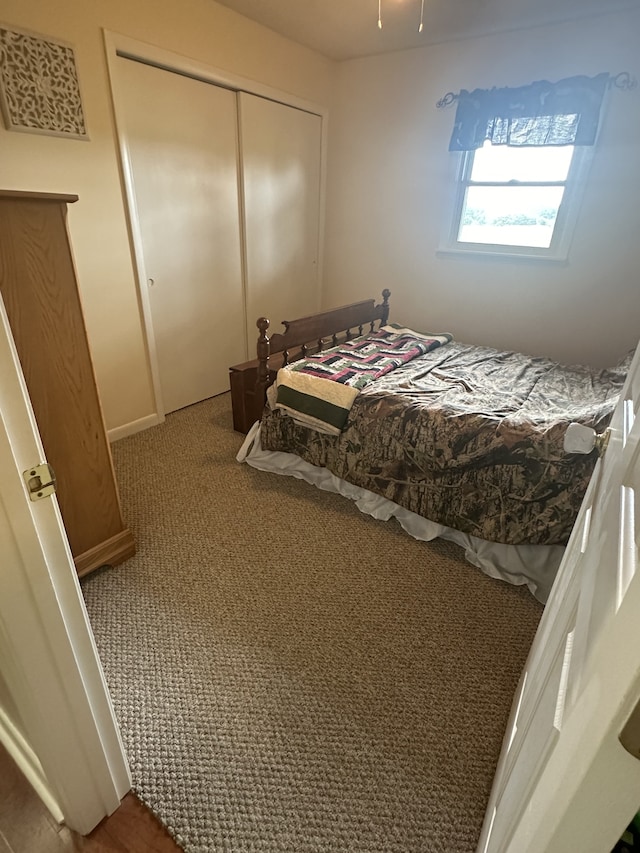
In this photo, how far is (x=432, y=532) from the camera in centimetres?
205

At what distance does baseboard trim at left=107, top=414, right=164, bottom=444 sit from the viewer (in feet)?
9.25

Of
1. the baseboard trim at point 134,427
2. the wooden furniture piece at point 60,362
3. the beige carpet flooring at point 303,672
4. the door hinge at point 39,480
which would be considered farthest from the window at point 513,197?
the door hinge at point 39,480

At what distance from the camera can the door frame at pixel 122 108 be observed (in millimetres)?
2289

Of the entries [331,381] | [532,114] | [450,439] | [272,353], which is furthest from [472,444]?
[532,114]

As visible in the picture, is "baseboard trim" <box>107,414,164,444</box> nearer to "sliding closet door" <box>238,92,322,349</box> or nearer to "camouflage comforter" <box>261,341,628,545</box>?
"camouflage comforter" <box>261,341,628,545</box>

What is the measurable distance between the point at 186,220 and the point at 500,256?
2320 millimetres

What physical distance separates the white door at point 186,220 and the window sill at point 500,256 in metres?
1.70

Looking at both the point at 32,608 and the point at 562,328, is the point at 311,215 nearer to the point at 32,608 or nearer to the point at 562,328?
the point at 562,328

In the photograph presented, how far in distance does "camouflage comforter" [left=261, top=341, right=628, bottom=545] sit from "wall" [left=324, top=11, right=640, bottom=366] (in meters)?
0.79

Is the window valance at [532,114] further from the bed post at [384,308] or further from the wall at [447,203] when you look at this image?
the bed post at [384,308]

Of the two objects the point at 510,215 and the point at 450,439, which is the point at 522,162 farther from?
the point at 450,439

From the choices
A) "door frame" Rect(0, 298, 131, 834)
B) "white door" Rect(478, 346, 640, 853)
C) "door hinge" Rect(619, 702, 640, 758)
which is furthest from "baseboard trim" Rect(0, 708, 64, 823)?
"door hinge" Rect(619, 702, 640, 758)

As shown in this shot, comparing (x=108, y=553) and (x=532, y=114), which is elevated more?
(x=532, y=114)

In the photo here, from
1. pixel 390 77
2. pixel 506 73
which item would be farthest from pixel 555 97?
pixel 390 77
